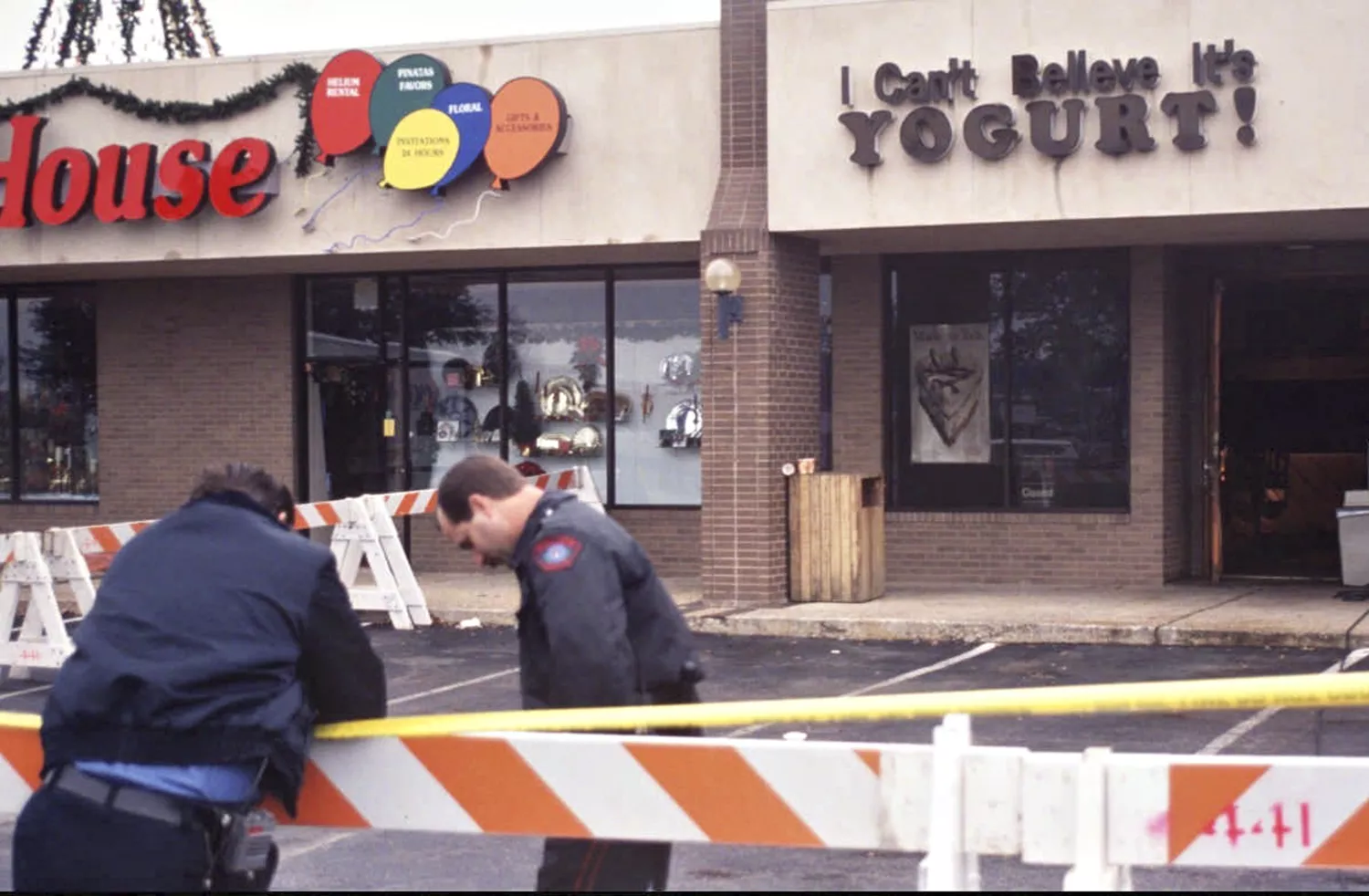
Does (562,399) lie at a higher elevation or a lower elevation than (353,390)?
lower

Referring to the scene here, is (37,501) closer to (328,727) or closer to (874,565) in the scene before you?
(874,565)

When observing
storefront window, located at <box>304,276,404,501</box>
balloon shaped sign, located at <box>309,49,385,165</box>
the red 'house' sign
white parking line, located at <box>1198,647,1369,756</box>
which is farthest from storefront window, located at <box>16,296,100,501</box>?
white parking line, located at <box>1198,647,1369,756</box>

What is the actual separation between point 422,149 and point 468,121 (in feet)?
1.64

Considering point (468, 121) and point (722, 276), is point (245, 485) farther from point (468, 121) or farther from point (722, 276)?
point (468, 121)

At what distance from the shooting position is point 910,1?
16.0m

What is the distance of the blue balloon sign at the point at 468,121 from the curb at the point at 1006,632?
411cm

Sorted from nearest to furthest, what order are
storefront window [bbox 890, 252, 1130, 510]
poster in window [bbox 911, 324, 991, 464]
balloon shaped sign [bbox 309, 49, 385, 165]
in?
balloon shaped sign [bbox 309, 49, 385, 165] → storefront window [bbox 890, 252, 1130, 510] → poster in window [bbox 911, 324, 991, 464]

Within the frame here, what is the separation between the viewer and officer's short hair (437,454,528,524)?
15.8 ft

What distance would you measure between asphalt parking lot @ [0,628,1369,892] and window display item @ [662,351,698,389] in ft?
13.2

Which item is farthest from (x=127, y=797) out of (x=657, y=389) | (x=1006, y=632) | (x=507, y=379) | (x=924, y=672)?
(x=507, y=379)

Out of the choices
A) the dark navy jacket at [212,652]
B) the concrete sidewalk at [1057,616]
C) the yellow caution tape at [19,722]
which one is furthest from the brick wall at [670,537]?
the dark navy jacket at [212,652]

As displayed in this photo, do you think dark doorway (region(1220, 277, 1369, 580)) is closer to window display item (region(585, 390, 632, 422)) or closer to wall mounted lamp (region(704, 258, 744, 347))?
wall mounted lamp (region(704, 258, 744, 347))

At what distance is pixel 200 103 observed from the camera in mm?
18422

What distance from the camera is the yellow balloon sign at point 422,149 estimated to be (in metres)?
17.4
